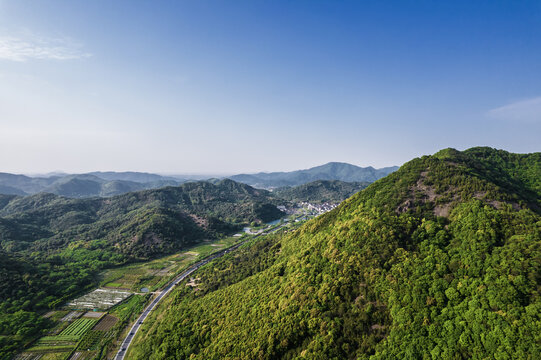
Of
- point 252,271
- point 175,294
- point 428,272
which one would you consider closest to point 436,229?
point 428,272

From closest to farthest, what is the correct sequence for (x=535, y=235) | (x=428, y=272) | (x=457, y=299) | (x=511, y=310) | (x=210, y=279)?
(x=511, y=310) → (x=457, y=299) → (x=535, y=235) → (x=428, y=272) → (x=210, y=279)

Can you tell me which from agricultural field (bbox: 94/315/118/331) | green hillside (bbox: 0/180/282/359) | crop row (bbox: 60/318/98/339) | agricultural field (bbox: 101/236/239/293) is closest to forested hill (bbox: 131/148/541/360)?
agricultural field (bbox: 94/315/118/331)

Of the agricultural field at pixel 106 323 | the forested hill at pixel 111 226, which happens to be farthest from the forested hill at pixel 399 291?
the forested hill at pixel 111 226

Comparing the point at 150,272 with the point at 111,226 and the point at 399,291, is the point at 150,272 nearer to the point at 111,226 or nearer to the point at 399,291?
the point at 111,226

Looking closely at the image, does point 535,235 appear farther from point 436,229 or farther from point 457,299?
point 457,299

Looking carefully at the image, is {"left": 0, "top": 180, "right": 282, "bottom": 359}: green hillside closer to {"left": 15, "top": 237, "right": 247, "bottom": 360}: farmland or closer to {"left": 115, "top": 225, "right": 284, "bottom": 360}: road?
{"left": 15, "top": 237, "right": 247, "bottom": 360}: farmland

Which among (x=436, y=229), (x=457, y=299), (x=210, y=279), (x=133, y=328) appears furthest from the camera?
(x=210, y=279)
